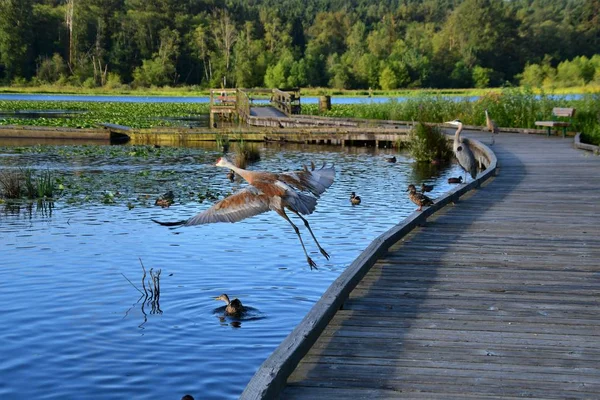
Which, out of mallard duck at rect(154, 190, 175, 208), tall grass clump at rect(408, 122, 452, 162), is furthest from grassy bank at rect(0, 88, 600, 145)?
mallard duck at rect(154, 190, 175, 208)

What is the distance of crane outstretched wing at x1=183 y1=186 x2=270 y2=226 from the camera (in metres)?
7.34

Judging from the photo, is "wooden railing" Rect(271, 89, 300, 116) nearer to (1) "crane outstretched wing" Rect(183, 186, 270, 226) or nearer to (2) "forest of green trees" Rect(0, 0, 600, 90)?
(1) "crane outstretched wing" Rect(183, 186, 270, 226)

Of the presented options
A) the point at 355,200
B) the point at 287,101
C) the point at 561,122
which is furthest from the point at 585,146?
the point at 287,101

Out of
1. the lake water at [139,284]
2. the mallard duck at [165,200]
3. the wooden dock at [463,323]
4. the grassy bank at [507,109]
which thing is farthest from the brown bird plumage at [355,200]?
the grassy bank at [507,109]

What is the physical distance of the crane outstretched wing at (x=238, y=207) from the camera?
24.1 feet

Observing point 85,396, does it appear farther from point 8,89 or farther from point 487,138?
point 8,89

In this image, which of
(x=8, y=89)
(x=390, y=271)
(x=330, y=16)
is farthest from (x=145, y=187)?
(x=330, y=16)

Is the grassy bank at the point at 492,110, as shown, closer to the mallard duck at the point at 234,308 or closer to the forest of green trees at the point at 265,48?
the mallard duck at the point at 234,308

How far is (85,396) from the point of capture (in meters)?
6.61

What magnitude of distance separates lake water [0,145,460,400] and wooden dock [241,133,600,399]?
141cm

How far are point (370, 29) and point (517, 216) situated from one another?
117 meters

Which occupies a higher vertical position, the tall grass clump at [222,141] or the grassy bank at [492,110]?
the grassy bank at [492,110]

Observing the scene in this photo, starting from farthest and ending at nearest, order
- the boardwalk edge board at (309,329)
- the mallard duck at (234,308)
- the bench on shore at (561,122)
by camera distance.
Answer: the bench on shore at (561,122) < the mallard duck at (234,308) < the boardwalk edge board at (309,329)

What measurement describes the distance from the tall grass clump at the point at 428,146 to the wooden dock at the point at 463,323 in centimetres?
1362
